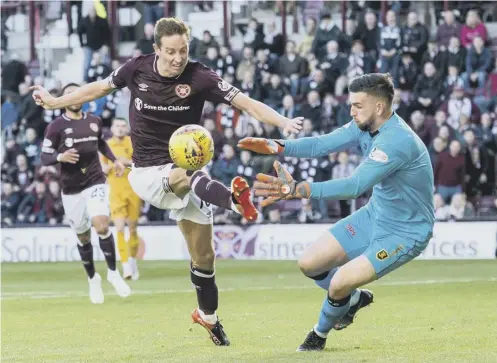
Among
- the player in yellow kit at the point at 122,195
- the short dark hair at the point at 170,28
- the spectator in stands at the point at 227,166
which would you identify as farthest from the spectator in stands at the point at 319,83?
the short dark hair at the point at 170,28

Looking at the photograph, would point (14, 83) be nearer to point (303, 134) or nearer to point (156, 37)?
point (303, 134)

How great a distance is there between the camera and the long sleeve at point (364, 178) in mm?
8359

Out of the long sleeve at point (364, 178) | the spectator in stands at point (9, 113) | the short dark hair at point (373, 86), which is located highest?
the short dark hair at point (373, 86)

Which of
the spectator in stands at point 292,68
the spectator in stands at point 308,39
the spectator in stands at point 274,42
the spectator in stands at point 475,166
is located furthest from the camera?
the spectator in stands at point 274,42

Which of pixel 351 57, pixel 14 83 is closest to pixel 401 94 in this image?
pixel 351 57

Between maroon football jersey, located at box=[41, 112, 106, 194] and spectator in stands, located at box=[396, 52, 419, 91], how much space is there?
1000 cm

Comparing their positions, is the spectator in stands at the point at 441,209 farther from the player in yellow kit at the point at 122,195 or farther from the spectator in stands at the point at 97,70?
the spectator in stands at the point at 97,70

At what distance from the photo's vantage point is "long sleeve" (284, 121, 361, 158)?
937 centimetres

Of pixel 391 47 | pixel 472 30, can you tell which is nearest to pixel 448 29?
pixel 472 30

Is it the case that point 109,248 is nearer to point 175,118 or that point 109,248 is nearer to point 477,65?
point 175,118

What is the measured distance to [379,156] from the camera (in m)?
8.80

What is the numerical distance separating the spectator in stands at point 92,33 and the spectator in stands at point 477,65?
9.60 m

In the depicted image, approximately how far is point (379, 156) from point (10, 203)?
18259 millimetres

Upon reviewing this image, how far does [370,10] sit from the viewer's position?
27.2m
